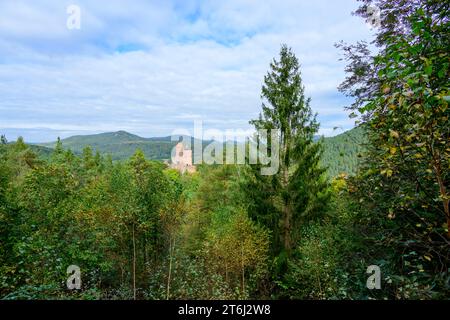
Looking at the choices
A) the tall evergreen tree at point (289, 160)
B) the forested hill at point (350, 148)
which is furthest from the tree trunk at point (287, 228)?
the forested hill at point (350, 148)

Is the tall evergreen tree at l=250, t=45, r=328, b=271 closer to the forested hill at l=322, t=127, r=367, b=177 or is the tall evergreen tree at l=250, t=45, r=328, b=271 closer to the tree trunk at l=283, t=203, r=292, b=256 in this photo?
the tree trunk at l=283, t=203, r=292, b=256

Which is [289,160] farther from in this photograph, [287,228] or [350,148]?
[350,148]

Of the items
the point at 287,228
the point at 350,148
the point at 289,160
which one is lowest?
the point at 287,228

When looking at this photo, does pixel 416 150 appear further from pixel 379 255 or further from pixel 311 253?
pixel 311 253

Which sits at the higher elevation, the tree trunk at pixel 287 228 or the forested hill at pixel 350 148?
the forested hill at pixel 350 148

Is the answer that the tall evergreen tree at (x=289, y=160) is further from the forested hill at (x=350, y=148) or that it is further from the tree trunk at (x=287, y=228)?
the forested hill at (x=350, y=148)

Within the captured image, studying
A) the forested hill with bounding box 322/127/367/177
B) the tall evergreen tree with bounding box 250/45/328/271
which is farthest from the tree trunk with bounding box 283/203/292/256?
the forested hill with bounding box 322/127/367/177

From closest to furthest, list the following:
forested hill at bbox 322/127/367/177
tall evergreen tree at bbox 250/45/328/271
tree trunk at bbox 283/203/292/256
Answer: forested hill at bbox 322/127/367/177, tall evergreen tree at bbox 250/45/328/271, tree trunk at bbox 283/203/292/256

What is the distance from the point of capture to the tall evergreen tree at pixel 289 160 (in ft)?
45.9

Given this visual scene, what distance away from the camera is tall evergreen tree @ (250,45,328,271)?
551 inches

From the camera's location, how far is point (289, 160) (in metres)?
13.9

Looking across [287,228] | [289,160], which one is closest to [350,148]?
[289,160]

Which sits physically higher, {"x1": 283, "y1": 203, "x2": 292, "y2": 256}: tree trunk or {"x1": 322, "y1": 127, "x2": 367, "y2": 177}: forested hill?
{"x1": 322, "y1": 127, "x2": 367, "y2": 177}: forested hill
